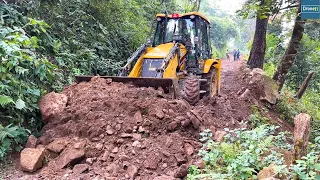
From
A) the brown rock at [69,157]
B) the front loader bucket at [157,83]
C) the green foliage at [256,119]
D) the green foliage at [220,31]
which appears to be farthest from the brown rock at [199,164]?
the green foliage at [220,31]

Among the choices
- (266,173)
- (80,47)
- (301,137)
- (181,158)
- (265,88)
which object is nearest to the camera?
(266,173)

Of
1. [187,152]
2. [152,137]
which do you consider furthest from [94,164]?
[187,152]

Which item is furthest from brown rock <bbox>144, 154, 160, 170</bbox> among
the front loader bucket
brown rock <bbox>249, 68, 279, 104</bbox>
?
brown rock <bbox>249, 68, 279, 104</bbox>

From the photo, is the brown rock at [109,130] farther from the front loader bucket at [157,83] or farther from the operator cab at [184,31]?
the operator cab at [184,31]

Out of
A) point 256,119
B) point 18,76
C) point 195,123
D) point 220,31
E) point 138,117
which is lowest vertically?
point 256,119

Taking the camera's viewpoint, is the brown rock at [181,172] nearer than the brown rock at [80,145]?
Yes

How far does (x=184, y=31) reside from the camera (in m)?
8.05

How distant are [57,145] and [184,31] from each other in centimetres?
457

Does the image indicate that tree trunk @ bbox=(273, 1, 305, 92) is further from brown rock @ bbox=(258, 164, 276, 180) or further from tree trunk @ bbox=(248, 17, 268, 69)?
brown rock @ bbox=(258, 164, 276, 180)

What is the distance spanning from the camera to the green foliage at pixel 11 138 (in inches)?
184

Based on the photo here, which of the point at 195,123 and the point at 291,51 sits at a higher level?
the point at 291,51

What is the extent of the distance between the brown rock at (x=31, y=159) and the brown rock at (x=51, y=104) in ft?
3.24
